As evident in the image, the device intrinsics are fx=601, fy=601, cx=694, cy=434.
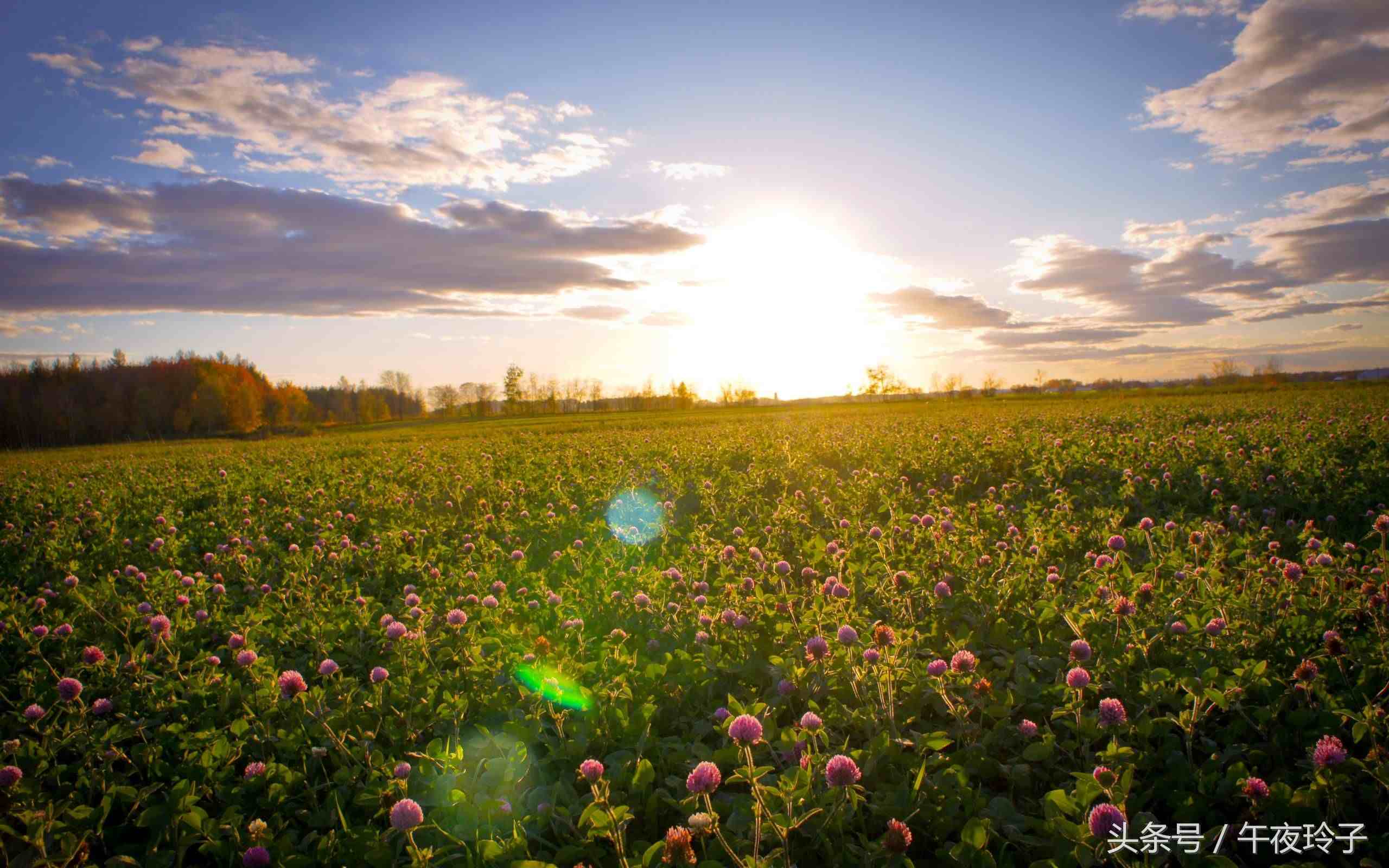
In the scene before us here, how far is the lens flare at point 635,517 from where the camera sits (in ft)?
23.9

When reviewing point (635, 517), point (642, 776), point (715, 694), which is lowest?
point (715, 694)

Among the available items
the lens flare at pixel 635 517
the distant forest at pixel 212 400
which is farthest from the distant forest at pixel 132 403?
the lens flare at pixel 635 517

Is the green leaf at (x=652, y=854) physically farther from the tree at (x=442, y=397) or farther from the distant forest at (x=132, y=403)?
the tree at (x=442, y=397)

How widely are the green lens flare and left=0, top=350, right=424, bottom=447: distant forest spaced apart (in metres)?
86.5

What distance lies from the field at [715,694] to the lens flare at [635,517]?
166 millimetres

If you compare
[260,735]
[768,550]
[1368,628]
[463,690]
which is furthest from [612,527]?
[1368,628]

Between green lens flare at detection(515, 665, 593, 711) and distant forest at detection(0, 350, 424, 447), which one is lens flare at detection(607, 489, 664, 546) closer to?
green lens flare at detection(515, 665, 593, 711)

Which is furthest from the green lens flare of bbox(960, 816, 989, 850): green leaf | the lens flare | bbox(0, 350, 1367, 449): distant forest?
bbox(0, 350, 1367, 449): distant forest

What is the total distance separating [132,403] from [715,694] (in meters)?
106

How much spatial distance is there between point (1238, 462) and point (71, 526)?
17150 mm

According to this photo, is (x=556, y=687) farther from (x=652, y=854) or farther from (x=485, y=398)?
(x=485, y=398)

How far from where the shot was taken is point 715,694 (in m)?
3.81

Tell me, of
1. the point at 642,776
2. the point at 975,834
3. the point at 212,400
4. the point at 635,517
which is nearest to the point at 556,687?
the point at 642,776

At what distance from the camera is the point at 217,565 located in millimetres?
6449
